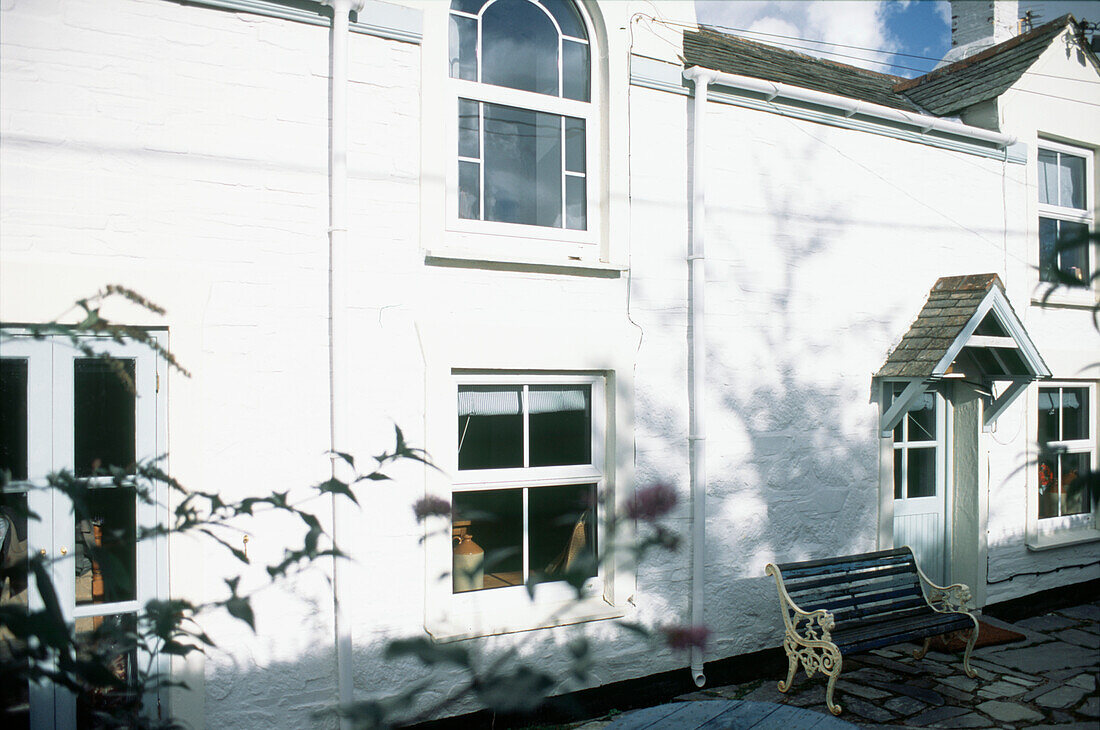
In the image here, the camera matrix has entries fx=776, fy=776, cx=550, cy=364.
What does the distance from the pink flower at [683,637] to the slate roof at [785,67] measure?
522 cm

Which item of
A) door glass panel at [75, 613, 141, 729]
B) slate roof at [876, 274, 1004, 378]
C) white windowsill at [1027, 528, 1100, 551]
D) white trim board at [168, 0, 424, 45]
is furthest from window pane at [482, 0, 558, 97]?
white windowsill at [1027, 528, 1100, 551]

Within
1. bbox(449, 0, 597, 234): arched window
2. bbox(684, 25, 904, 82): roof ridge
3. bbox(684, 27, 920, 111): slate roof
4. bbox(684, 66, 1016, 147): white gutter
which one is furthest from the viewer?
bbox(684, 25, 904, 82): roof ridge

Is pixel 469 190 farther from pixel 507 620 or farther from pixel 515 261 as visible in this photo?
pixel 507 620

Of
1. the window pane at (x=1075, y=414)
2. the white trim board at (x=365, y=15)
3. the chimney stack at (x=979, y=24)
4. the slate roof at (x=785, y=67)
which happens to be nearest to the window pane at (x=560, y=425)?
the white trim board at (x=365, y=15)

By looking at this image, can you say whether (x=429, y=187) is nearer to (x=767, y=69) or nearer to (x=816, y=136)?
(x=816, y=136)

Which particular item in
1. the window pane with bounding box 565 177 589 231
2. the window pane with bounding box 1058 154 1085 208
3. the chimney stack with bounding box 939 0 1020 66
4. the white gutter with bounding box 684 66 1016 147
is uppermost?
the chimney stack with bounding box 939 0 1020 66

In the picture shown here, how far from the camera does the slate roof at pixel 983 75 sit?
299 inches

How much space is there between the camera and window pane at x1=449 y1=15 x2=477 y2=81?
197 inches

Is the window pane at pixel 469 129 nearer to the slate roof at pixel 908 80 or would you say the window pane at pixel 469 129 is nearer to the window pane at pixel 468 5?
the window pane at pixel 468 5

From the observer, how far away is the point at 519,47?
5234mm

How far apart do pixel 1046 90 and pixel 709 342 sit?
4.99 meters

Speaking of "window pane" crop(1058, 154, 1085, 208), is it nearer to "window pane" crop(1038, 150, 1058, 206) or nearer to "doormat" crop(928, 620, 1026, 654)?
"window pane" crop(1038, 150, 1058, 206)

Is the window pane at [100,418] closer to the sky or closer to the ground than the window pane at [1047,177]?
closer to the ground

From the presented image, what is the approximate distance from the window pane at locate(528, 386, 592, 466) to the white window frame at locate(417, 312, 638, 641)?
8 cm
